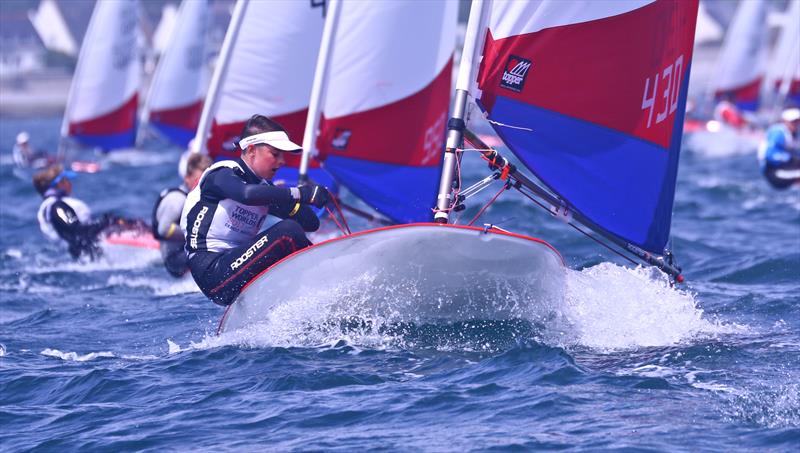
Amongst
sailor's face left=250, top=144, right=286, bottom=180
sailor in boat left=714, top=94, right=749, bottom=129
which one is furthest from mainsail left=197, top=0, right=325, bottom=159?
sailor in boat left=714, top=94, right=749, bottom=129

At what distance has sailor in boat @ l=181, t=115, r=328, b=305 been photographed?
6609mm

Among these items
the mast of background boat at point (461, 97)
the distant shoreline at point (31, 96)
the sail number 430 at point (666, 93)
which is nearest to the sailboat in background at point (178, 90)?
the sail number 430 at point (666, 93)

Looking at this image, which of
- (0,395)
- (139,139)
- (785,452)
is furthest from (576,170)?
(139,139)

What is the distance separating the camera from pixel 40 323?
28.5 ft

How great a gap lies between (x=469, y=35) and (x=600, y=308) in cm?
174

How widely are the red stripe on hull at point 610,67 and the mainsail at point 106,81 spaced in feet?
50.9

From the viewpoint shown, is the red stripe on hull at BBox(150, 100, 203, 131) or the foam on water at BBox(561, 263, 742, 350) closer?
the foam on water at BBox(561, 263, 742, 350)

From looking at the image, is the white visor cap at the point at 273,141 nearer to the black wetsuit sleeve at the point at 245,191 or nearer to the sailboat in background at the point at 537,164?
the black wetsuit sleeve at the point at 245,191

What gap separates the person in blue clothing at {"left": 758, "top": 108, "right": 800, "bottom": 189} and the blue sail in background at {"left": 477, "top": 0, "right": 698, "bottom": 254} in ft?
29.7

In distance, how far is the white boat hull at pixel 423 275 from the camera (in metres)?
6.28

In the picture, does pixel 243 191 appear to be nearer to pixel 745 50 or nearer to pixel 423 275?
pixel 423 275

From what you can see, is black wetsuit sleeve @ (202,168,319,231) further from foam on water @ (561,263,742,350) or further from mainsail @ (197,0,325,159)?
mainsail @ (197,0,325,159)

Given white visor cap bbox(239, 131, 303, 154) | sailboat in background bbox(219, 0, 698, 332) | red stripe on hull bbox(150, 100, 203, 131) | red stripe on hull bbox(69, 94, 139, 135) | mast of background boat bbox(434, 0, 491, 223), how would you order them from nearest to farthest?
sailboat in background bbox(219, 0, 698, 332)
mast of background boat bbox(434, 0, 491, 223)
white visor cap bbox(239, 131, 303, 154)
red stripe on hull bbox(150, 100, 203, 131)
red stripe on hull bbox(69, 94, 139, 135)

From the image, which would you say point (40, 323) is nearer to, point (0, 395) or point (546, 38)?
point (0, 395)
